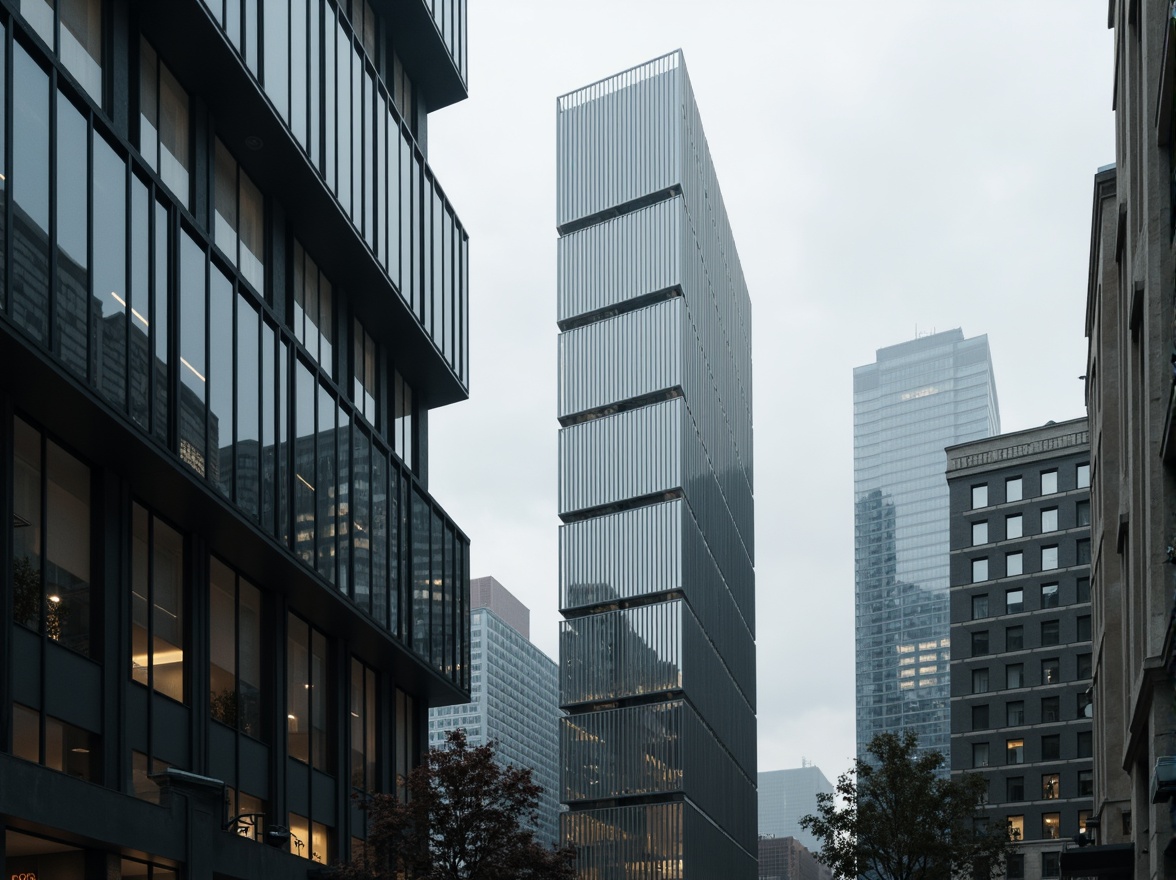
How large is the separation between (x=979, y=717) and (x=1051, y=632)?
780cm

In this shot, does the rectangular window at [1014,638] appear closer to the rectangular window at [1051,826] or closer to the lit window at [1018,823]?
the lit window at [1018,823]

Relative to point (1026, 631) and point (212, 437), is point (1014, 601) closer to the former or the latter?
point (1026, 631)

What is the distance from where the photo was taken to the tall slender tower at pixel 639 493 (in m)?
103

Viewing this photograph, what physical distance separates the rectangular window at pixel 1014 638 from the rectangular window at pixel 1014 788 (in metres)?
9.06

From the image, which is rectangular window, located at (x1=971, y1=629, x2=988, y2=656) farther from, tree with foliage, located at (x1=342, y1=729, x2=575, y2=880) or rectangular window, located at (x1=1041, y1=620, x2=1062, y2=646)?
tree with foliage, located at (x1=342, y1=729, x2=575, y2=880)

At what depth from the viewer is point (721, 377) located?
131 meters

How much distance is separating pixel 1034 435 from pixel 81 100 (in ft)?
291

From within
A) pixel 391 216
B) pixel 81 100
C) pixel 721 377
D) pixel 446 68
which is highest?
pixel 721 377

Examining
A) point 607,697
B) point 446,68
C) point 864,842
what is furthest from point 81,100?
point 607,697

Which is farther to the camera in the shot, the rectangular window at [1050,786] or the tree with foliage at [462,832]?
the rectangular window at [1050,786]

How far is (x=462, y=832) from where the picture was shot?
106ft

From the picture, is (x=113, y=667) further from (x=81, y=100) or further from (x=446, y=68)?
(x=446, y=68)

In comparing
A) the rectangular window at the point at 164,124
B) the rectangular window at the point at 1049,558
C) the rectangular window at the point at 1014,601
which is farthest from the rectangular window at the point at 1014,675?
the rectangular window at the point at 164,124

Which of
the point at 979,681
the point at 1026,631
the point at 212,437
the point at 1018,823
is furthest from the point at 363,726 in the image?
the point at 979,681
